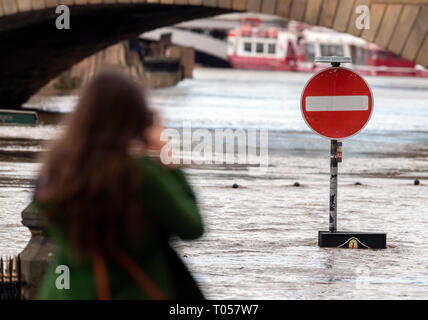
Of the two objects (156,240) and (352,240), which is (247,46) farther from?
(156,240)

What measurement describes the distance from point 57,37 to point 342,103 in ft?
60.9

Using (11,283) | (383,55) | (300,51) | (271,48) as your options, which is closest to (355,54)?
(383,55)

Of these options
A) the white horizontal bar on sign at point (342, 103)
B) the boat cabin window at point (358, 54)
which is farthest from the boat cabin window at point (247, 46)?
the white horizontal bar on sign at point (342, 103)

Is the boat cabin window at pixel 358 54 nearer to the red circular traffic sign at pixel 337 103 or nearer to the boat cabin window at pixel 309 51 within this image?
the boat cabin window at pixel 309 51

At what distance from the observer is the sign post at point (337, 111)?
32.9 feet

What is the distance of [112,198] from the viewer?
10.9 ft

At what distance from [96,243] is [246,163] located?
626 inches

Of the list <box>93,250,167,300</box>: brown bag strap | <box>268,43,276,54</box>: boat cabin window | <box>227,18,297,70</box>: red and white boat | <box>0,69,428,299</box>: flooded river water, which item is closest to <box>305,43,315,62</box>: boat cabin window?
<box>227,18,297,70</box>: red and white boat

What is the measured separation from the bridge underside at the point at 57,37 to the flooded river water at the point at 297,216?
2288 millimetres

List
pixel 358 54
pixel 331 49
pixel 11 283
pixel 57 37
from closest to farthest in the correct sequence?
pixel 11 283
pixel 57 37
pixel 358 54
pixel 331 49

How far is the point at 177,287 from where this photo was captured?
3.58m

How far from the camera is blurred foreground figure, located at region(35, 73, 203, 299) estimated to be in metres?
3.34

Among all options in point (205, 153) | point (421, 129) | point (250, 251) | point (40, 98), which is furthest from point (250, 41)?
point (250, 251)

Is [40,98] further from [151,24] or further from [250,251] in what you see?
[250,251]
